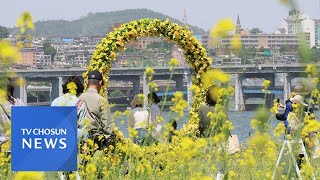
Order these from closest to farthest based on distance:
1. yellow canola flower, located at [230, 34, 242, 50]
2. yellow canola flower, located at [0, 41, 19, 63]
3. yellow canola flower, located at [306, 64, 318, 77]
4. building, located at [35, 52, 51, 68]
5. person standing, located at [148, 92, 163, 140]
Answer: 1. yellow canola flower, located at [306, 64, 318, 77]
2. yellow canola flower, located at [0, 41, 19, 63]
3. yellow canola flower, located at [230, 34, 242, 50]
4. building, located at [35, 52, 51, 68]
5. person standing, located at [148, 92, 163, 140]

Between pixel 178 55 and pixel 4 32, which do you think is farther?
pixel 178 55

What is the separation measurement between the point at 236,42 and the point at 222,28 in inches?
3.8

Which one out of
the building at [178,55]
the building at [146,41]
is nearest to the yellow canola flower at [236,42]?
the building at [178,55]

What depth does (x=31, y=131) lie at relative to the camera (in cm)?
407

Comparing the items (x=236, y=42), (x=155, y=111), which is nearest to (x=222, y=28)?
(x=236, y=42)

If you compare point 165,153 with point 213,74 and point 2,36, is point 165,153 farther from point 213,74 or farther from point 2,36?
point 2,36

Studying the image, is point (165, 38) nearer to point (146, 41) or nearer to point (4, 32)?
point (146, 41)

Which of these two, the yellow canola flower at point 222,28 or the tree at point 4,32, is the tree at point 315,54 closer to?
the yellow canola flower at point 222,28

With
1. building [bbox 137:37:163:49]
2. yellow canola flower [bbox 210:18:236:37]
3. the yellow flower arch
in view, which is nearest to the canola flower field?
yellow canola flower [bbox 210:18:236:37]

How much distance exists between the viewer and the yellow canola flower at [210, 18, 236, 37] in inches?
126

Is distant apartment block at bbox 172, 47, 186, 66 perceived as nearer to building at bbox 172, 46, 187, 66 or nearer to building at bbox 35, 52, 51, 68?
building at bbox 172, 46, 187, 66

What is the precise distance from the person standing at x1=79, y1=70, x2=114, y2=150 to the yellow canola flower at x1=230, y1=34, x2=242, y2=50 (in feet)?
12.8

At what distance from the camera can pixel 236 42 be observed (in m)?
3.19

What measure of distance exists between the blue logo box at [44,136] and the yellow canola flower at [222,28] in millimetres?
1058
